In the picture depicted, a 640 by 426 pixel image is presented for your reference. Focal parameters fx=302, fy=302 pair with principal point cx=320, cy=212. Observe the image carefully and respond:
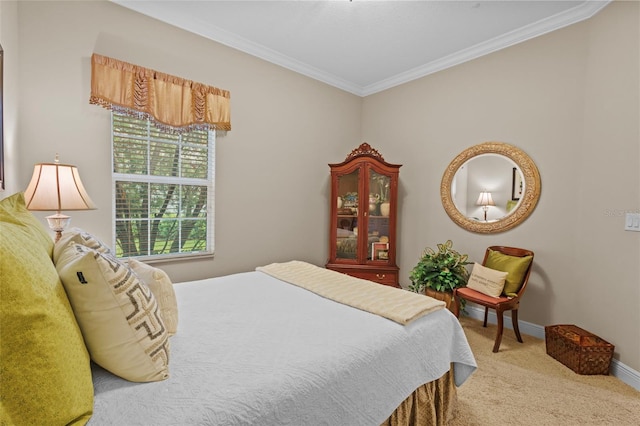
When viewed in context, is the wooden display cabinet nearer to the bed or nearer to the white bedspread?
the bed

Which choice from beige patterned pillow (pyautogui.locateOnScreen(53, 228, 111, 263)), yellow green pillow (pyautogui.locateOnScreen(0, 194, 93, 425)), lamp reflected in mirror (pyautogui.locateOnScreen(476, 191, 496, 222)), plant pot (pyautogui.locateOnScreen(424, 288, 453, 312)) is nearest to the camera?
yellow green pillow (pyautogui.locateOnScreen(0, 194, 93, 425))

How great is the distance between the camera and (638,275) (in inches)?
81.3

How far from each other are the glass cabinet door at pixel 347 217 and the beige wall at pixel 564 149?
76 centimetres

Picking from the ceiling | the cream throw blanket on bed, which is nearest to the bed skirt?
the cream throw blanket on bed

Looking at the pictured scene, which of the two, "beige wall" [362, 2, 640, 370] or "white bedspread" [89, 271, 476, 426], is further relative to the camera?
"beige wall" [362, 2, 640, 370]

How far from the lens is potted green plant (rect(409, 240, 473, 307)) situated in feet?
9.34

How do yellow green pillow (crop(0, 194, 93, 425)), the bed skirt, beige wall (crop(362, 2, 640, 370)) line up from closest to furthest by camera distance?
yellow green pillow (crop(0, 194, 93, 425)) → the bed skirt → beige wall (crop(362, 2, 640, 370))

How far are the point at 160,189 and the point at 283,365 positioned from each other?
7.25ft

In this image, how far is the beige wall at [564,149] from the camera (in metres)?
2.18

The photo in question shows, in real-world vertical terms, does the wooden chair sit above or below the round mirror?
below

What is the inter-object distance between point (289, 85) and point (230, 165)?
1207mm

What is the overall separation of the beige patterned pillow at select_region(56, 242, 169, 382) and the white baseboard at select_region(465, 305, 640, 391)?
9.47ft

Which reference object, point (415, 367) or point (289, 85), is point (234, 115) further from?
point (415, 367)

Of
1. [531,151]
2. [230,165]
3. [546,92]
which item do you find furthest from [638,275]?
[230,165]
